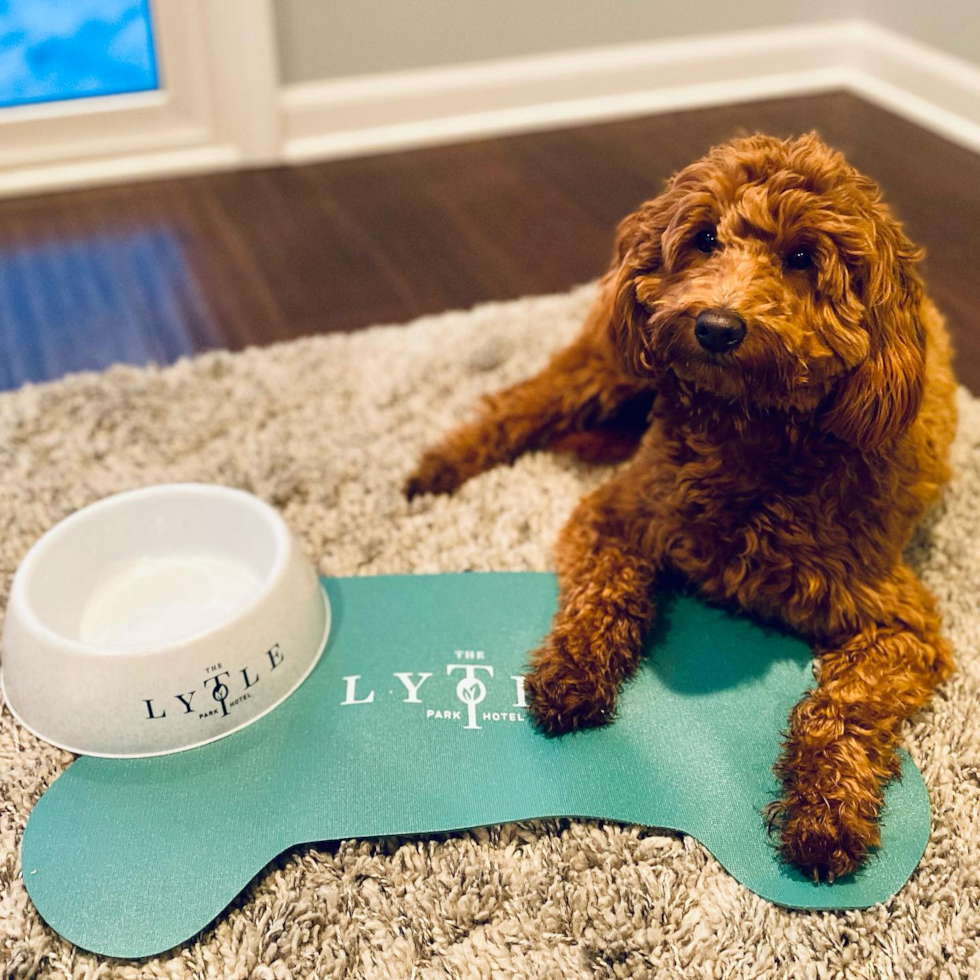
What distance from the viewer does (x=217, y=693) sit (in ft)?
5.06

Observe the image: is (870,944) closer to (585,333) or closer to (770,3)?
(585,333)

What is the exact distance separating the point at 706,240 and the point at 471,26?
7.83 feet

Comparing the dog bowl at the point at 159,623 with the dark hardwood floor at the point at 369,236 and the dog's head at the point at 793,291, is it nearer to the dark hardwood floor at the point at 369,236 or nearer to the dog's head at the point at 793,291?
the dog's head at the point at 793,291

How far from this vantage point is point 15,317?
2684 mm

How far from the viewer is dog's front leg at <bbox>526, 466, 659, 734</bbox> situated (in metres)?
1.58

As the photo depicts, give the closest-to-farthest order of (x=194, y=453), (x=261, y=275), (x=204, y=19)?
(x=194, y=453) → (x=261, y=275) → (x=204, y=19)

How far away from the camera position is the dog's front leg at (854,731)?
1.39 metres

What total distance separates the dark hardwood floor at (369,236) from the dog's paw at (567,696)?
1.32 m

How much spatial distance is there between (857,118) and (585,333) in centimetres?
231

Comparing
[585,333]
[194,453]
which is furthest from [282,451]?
[585,333]

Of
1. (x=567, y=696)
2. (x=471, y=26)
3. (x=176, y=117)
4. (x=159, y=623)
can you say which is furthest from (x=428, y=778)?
(x=471, y=26)

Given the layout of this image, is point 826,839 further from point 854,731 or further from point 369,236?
point 369,236

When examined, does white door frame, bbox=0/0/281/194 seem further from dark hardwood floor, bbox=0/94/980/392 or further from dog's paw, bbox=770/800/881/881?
dog's paw, bbox=770/800/881/881

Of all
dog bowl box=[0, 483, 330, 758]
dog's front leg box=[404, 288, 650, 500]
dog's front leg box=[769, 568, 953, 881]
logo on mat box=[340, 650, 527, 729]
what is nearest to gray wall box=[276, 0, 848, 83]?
dog's front leg box=[404, 288, 650, 500]
